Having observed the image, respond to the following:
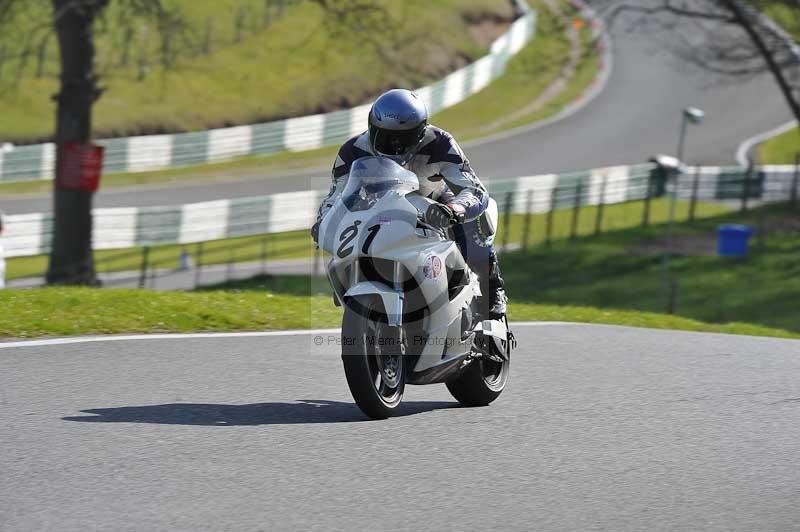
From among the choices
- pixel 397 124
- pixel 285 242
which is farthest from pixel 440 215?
pixel 285 242

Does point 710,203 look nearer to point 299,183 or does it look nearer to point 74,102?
point 299,183

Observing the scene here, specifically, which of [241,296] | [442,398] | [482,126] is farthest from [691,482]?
[482,126]

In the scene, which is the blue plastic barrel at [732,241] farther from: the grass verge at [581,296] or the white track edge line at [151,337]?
the white track edge line at [151,337]

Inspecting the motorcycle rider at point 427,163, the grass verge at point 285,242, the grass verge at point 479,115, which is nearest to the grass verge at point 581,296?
the grass verge at point 285,242

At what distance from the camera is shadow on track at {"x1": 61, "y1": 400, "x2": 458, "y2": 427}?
721cm

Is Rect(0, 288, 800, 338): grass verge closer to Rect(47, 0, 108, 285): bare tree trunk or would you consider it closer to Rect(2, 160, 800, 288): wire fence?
Rect(47, 0, 108, 285): bare tree trunk

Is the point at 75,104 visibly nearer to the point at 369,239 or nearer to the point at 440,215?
the point at 440,215

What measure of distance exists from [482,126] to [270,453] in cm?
4073

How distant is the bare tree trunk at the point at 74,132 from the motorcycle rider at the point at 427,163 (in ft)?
38.6

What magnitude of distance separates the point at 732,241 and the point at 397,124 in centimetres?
2212

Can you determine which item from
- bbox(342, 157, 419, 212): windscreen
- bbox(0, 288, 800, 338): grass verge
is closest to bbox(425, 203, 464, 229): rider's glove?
bbox(342, 157, 419, 212): windscreen

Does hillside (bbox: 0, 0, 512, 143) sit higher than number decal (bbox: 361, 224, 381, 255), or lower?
lower

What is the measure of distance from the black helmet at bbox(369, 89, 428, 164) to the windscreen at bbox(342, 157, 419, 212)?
146mm

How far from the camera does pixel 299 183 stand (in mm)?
38312
